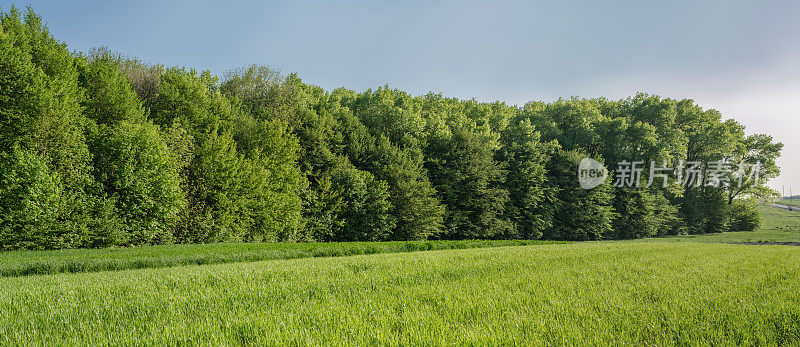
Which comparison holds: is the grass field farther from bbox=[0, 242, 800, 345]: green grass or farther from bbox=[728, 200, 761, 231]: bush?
bbox=[728, 200, 761, 231]: bush

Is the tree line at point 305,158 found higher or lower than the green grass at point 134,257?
higher

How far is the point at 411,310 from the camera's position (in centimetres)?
459

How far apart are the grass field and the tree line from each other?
1908cm

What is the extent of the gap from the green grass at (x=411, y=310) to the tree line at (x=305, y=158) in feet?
59.8

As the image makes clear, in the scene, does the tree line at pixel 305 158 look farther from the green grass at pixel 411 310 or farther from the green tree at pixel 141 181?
the green grass at pixel 411 310

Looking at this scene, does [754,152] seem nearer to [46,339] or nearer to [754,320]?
[754,320]

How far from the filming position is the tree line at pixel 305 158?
2016 centimetres

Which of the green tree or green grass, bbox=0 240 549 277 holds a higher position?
the green tree

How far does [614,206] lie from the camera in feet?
169

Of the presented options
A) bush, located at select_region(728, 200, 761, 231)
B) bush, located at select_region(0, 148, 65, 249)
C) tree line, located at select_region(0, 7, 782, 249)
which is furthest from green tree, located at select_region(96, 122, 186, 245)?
bush, located at select_region(728, 200, 761, 231)

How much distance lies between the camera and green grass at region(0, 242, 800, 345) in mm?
3693

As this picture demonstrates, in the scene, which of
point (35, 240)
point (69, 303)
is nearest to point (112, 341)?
point (69, 303)

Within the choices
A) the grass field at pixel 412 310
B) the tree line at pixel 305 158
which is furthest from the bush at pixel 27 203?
the grass field at pixel 412 310

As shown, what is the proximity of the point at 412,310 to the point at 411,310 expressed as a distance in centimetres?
2
